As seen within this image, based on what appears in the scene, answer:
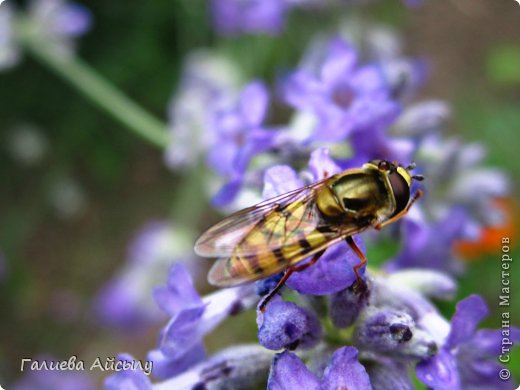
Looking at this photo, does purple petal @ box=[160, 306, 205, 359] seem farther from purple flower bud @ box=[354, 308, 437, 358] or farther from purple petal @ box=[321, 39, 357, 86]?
purple petal @ box=[321, 39, 357, 86]

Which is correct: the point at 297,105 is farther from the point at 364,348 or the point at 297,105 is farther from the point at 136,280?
the point at 136,280

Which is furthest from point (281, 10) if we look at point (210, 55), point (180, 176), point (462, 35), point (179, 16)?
point (462, 35)

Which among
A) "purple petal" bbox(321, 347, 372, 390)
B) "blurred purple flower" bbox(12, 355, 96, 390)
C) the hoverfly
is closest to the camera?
"purple petal" bbox(321, 347, 372, 390)

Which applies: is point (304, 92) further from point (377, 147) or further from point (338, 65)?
point (377, 147)

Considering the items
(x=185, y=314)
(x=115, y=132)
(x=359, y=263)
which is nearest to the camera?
(x=359, y=263)

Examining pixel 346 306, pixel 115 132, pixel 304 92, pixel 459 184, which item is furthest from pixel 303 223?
pixel 115 132

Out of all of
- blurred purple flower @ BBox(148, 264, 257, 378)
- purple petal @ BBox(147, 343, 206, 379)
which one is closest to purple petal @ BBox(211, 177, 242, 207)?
blurred purple flower @ BBox(148, 264, 257, 378)

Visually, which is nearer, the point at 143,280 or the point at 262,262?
the point at 262,262

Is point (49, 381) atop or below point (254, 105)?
atop
